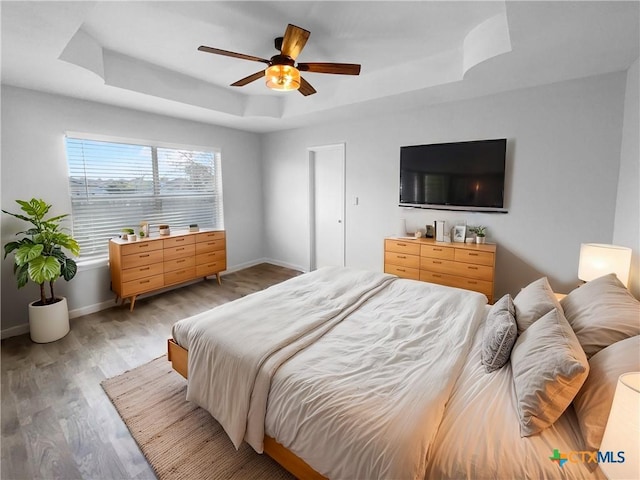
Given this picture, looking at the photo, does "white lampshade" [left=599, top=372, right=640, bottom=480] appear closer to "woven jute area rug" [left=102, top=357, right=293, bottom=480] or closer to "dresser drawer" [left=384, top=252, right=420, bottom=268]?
"woven jute area rug" [left=102, top=357, right=293, bottom=480]

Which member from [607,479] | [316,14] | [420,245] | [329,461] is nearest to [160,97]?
[316,14]

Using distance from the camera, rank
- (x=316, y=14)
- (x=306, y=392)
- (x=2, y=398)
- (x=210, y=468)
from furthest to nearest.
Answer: (x=316, y=14) < (x=2, y=398) < (x=210, y=468) < (x=306, y=392)

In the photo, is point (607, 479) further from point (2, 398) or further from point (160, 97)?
point (160, 97)

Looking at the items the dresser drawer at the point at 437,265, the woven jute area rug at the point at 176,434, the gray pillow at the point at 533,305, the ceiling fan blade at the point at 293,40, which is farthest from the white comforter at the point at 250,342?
the ceiling fan blade at the point at 293,40

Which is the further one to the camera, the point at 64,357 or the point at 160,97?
the point at 160,97

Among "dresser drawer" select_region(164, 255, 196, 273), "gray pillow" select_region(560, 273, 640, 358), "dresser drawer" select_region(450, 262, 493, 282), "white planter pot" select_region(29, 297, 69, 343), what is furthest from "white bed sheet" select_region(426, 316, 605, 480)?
"dresser drawer" select_region(164, 255, 196, 273)

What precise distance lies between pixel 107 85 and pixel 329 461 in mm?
3649

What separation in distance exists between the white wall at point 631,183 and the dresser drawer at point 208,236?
4.52 m

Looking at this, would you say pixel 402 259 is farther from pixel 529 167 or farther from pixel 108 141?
pixel 108 141

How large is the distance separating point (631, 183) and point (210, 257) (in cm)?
472

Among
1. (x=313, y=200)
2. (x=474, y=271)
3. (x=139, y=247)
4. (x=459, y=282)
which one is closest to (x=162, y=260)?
(x=139, y=247)

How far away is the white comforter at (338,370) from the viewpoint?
3.82ft

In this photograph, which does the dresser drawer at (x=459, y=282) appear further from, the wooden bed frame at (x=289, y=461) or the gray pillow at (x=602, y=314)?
the wooden bed frame at (x=289, y=461)

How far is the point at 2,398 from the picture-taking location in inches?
83.4
